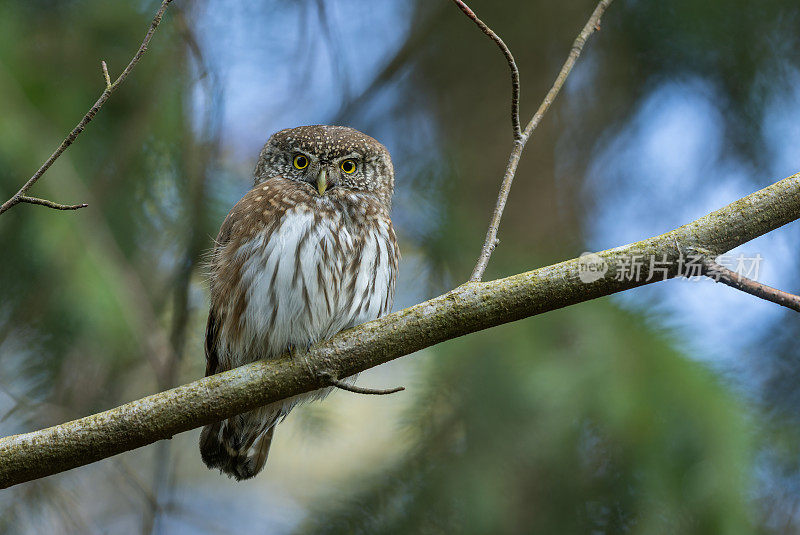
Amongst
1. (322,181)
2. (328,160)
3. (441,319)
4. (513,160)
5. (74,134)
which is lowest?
(441,319)

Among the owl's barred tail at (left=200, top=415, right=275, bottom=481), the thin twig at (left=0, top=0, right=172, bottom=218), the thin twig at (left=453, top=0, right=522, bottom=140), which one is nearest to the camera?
the thin twig at (left=0, top=0, right=172, bottom=218)

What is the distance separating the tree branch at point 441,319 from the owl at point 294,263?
0.41 m

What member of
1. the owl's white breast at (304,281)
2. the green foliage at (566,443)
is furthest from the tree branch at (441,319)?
the green foliage at (566,443)

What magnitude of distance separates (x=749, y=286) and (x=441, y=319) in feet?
2.55

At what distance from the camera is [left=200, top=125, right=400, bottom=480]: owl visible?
9.31 ft

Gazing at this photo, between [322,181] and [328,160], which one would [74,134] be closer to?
[322,181]

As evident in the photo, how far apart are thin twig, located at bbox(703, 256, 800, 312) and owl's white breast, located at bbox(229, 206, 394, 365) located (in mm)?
1262

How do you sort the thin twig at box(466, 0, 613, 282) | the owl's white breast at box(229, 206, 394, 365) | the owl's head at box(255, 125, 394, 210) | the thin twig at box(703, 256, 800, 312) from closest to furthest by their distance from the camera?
the thin twig at box(703, 256, 800, 312), the thin twig at box(466, 0, 613, 282), the owl's white breast at box(229, 206, 394, 365), the owl's head at box(255, 125, 394, 210)

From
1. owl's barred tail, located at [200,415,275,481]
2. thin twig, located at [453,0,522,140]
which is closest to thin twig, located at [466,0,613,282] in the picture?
thin twig, located at [453,0,522,140]

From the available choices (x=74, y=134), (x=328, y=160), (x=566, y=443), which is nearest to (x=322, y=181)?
(x=328, y=160)

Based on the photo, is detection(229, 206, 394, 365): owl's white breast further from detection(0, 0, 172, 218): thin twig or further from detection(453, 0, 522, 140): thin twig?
detection(0, 0, 172, 218): thin twig

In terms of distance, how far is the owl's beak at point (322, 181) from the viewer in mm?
3059

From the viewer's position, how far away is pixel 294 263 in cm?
284

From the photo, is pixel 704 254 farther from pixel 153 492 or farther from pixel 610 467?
pixel 153 492
